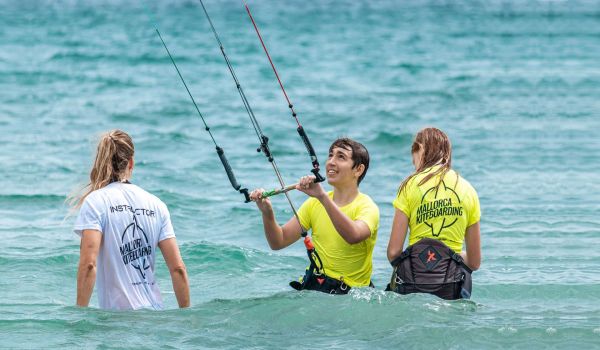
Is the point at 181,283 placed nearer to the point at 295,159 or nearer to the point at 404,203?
the point at 404,203

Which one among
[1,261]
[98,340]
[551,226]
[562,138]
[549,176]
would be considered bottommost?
[98,340]

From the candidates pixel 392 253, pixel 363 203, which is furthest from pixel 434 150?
pixel 392 253

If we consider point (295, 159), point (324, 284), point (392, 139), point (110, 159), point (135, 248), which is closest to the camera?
point (110, 159)

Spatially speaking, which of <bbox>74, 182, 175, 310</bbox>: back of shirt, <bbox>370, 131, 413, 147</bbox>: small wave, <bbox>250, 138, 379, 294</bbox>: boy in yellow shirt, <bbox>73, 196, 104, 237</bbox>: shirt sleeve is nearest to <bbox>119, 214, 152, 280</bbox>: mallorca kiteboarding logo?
<bbox>74, 182, 175, 310</bbox>: back of shirt

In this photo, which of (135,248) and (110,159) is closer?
(110,159)

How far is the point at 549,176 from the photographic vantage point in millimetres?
16516

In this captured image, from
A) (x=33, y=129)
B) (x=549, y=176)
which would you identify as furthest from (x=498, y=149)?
(x=33, y=129)

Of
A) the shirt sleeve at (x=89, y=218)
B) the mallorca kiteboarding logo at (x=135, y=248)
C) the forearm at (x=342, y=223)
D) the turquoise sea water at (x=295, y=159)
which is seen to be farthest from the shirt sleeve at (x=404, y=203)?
the shirt sleeve at (x=89, y=218)

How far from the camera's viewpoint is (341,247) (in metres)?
7.53

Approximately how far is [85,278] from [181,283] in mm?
745

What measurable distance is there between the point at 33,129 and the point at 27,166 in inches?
167

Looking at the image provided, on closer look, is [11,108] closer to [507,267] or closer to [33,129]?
[33,129]

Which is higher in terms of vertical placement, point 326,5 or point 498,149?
point 326,5

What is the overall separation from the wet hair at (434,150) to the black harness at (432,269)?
0.49 meters
